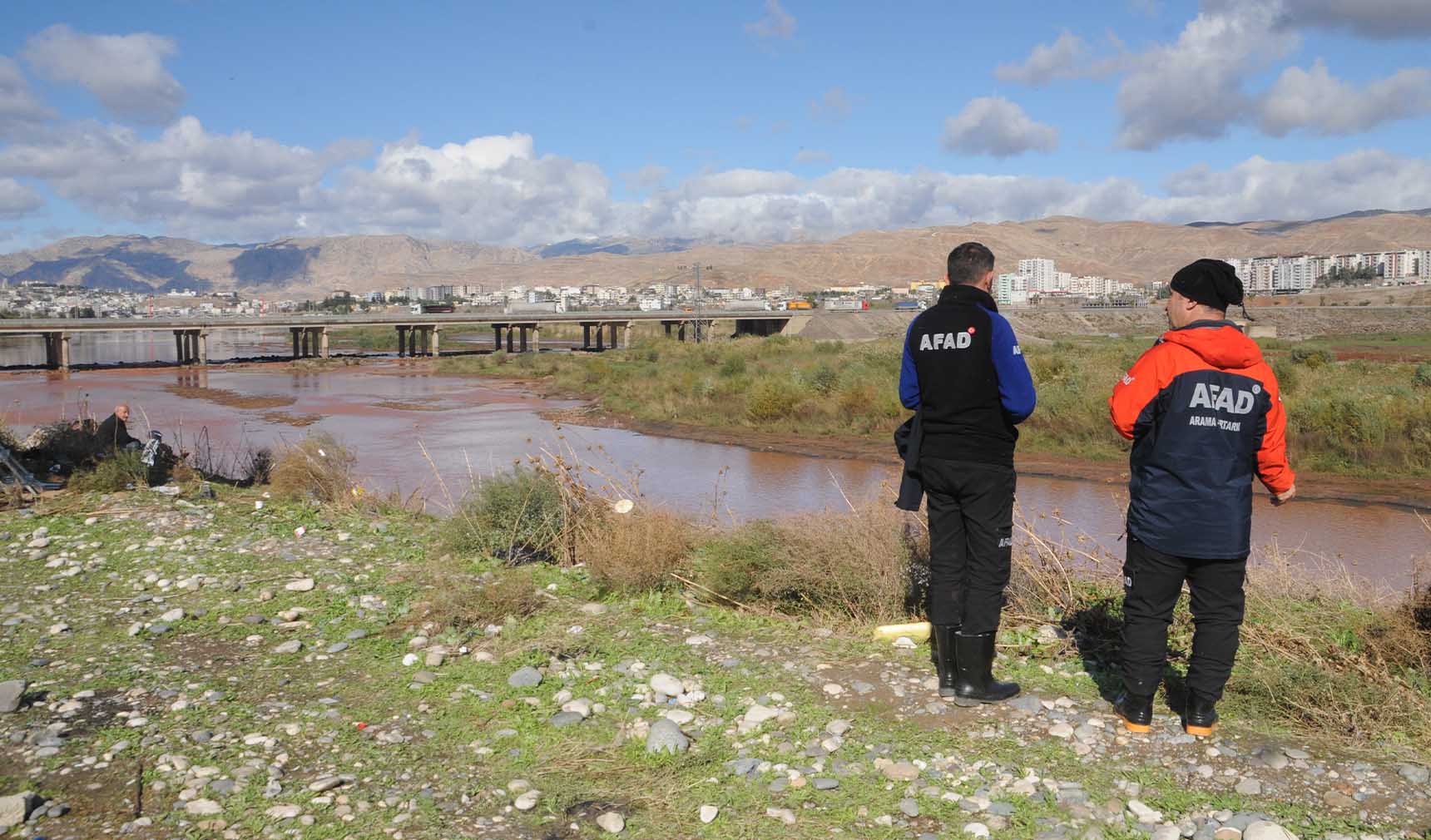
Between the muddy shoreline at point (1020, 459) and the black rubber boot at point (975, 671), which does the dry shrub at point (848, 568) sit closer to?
the black rubber boot at point (975, 671)

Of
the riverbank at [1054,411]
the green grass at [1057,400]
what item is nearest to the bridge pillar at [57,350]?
the green grass at [1057,400]

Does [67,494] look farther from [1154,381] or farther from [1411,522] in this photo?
[1411,522]

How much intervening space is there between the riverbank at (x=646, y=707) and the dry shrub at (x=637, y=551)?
0.07 ft

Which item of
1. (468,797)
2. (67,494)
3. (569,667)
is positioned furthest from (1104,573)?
(67,494)

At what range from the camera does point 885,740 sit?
Answer: 13.5 ft

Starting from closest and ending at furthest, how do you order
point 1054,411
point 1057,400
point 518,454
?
point 518,454
point 1054,411
point 1057,400

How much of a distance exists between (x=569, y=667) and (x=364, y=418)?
1147 inches

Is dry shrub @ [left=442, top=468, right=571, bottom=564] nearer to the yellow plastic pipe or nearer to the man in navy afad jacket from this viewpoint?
the yellow plastic pipe

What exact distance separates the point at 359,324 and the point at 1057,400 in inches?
2059

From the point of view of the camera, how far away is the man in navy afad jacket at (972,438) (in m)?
4.36

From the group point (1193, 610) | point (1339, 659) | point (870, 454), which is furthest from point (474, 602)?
point (870, 454)

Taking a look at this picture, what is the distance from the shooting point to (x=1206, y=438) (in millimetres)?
3859

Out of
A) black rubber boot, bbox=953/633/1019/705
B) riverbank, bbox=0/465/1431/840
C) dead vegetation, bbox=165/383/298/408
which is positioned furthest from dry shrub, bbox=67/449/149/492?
dead vegetation, bbox=165/383/298/408

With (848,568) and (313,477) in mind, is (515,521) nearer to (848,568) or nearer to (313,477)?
(848,568)
